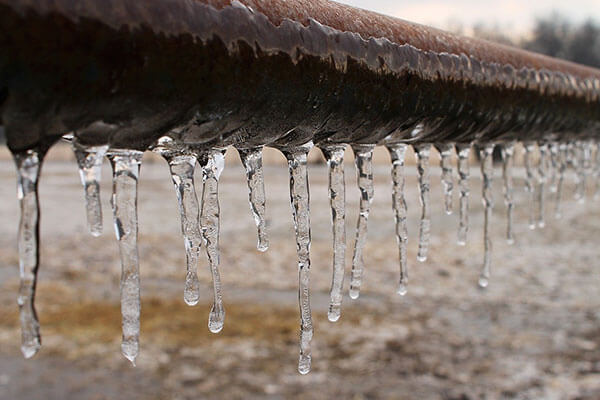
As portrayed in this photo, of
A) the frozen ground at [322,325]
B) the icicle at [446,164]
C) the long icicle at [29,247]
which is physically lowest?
the frozen ground at [322,325]

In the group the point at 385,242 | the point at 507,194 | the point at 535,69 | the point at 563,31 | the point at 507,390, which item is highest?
the point at 563,31

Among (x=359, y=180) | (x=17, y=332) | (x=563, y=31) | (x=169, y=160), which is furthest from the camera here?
(x=563, y=31)

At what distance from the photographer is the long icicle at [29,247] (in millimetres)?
661

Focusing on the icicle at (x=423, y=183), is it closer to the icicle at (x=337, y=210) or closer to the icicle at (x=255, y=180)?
the icicle at (x=337, y=210)

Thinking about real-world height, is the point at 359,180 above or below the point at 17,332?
above

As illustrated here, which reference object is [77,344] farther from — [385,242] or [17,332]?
[385,242]

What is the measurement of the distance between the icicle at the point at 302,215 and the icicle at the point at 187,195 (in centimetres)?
15

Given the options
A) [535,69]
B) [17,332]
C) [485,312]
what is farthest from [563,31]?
[535,69]

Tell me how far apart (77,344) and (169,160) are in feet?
17.6

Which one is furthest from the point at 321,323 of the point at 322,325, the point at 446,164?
the point at 446,164

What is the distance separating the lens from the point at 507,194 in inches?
78.3

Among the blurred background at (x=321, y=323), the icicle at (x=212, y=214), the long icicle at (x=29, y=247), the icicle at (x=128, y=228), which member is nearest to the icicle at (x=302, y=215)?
the icicle at (x=212, y=214)

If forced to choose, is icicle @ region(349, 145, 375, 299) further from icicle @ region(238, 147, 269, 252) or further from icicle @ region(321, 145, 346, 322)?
icicle @ region(238, 147, 269, 252)

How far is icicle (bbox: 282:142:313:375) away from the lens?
1.04 meters
